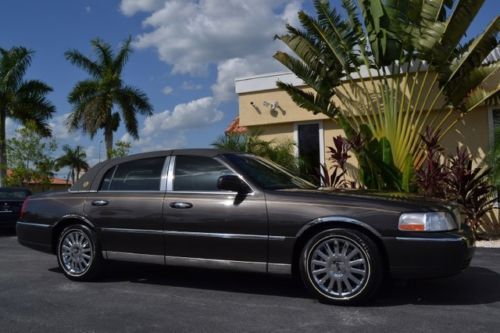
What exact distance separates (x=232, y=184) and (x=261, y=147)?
24.8 feet

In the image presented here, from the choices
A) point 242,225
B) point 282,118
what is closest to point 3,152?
point 282,118

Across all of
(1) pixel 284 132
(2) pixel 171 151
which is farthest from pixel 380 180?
(2) pixel 171 151

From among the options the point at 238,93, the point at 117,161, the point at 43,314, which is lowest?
the point at 43,314

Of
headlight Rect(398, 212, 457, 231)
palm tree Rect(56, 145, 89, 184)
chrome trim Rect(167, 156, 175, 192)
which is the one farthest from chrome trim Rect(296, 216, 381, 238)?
palm tree Rect(56, 145, 89, 184)

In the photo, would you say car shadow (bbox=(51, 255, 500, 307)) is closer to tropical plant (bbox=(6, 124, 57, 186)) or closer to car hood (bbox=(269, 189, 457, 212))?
car hood (bbox=(269, 189, 457, 212))

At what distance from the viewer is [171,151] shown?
636 centimetres

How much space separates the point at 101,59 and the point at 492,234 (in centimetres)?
2559

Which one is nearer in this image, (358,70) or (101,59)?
(358,70)

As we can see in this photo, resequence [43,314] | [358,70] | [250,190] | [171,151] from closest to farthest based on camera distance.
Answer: [43,314] < [250,190] < [171,151] < [358,70]

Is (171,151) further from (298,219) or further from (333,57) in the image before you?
Answer: (333,57)

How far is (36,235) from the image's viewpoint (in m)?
6.93

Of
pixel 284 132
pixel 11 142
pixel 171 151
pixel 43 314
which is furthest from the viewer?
pixel 11 142

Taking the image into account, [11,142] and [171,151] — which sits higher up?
[11,142]

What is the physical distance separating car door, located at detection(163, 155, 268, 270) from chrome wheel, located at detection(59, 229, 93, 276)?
1226mm
